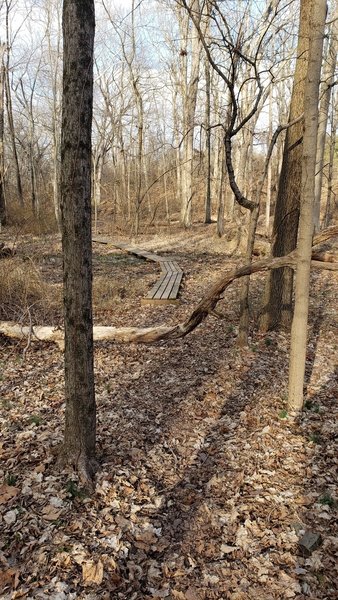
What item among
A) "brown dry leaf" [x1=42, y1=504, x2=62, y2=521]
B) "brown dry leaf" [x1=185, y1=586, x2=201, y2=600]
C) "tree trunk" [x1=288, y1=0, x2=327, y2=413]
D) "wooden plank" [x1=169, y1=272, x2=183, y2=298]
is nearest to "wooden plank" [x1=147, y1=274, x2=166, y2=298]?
"wooden plank" [x1=169, y1=272, x2=183, y2=298]

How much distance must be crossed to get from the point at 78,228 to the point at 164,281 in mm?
6344

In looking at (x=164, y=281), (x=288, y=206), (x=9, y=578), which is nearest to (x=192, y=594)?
(x=9, y=578)

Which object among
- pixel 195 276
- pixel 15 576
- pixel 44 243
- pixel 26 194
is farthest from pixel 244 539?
pixel 26 194

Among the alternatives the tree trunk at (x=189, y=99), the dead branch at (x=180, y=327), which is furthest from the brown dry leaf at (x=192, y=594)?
the tree trunk at (x=189, y=99)

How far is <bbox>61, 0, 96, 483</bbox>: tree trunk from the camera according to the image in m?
2.46

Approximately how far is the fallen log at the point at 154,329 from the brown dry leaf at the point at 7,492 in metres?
2.66

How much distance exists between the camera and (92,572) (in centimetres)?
233

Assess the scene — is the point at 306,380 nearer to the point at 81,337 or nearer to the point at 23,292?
the point at 81,337

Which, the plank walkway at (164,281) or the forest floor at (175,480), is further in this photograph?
the plank walkway at (164,281)

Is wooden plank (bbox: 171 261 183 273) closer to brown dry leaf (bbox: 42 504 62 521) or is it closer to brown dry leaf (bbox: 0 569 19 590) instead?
brown dry leaf (bbox: 42 504 62 521)

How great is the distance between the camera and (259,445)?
142 inches

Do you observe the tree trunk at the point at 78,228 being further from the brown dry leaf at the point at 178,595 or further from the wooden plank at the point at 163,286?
the wooden plank at the point at 163,286

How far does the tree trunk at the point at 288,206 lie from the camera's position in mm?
5320

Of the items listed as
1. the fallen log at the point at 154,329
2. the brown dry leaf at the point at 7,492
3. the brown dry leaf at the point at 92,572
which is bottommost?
the brown dry leaf at the point at 92,572
